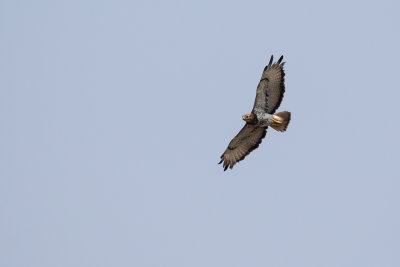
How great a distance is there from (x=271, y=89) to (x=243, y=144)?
216cm

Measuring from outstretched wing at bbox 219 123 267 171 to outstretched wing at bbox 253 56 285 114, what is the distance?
73 centimetres

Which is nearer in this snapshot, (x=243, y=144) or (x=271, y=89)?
(x=271, y=89)

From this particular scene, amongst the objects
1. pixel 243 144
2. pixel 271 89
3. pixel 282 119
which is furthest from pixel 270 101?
pixel 243 144

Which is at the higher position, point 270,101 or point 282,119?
point 270,101

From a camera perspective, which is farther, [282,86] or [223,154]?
[223,154]

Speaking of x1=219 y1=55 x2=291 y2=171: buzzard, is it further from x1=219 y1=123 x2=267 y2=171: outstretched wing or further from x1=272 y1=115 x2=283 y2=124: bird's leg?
x1=219 y1=123 x2=267 y2=171: outstretched wing

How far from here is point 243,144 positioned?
22250 millimetres

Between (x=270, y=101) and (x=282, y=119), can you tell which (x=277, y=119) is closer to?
(x=282, y=119)

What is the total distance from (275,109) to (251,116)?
704 mm

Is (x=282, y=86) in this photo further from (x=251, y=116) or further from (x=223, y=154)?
(x=223, y=154)

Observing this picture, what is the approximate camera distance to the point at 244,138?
22062 mm

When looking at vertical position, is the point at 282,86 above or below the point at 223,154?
above

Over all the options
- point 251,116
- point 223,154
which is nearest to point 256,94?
point 251,116

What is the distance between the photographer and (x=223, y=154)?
22.6m
